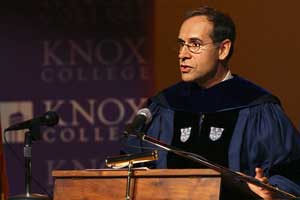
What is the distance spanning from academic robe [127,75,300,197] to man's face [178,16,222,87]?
201 mm

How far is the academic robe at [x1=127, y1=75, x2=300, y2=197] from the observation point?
516 cm

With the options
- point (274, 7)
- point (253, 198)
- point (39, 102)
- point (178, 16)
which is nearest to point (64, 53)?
point (39, 102)

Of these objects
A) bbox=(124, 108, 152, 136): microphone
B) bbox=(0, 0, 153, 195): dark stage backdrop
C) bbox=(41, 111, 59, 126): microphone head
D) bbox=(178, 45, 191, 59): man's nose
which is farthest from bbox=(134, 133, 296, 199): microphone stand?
bbox=(0, 0, 153, 195): dark stage backdrop

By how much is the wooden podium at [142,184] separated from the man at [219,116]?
80 centimetres

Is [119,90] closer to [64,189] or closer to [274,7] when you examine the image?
[274,7]

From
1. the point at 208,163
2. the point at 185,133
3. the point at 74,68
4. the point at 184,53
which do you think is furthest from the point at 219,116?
the point at 74,68

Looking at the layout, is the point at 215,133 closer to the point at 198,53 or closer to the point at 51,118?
the point at 198,53

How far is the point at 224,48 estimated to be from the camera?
5406mm

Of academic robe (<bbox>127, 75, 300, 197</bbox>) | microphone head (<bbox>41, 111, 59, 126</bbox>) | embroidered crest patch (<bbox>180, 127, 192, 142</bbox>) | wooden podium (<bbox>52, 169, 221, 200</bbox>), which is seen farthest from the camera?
embroidered crest patch (<bbox>180, 127, 192, 142</bbox>)

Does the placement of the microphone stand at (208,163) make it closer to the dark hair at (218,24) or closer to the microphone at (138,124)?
the microphone at (138,124)

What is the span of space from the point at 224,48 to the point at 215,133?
46 centimetres

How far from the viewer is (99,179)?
14.6ft

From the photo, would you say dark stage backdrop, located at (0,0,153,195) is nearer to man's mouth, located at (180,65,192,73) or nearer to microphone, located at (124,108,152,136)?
man's mouth, located at (180,65,192,73)

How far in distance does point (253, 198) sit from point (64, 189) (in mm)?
913
